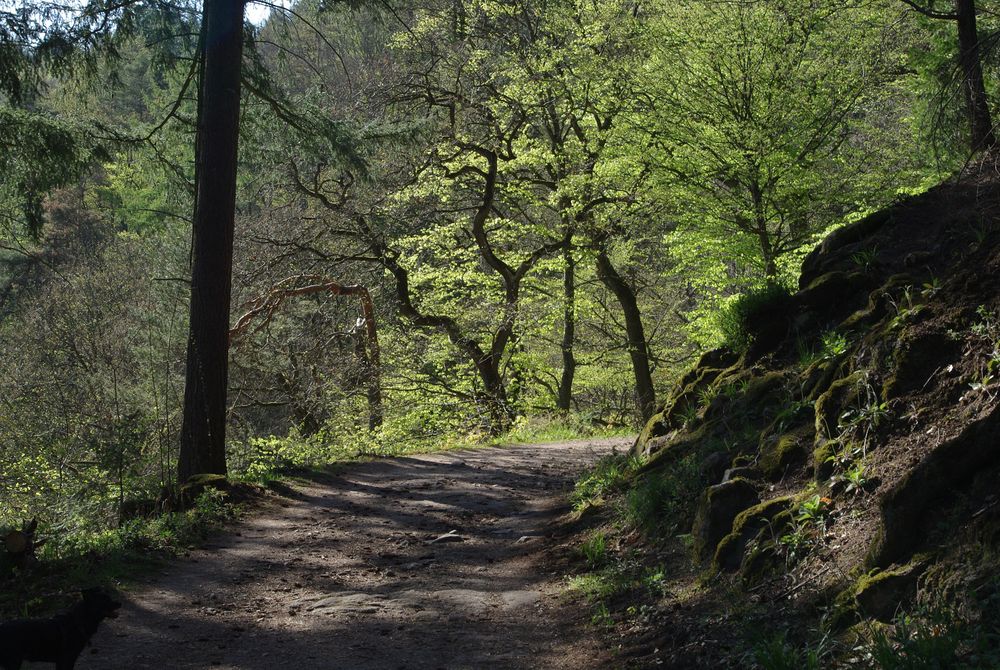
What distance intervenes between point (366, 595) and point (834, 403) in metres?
3.73

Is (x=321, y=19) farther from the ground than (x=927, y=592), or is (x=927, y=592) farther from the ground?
(x=321, y=19)

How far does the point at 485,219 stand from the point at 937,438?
17.3m

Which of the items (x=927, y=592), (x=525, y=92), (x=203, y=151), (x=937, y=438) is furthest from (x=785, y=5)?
(x=927, y=592)

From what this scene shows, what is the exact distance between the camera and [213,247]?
9766 mm

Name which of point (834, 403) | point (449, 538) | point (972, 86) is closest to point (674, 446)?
point (834, 403)

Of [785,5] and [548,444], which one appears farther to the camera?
[548,444]

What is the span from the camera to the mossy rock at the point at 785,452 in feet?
18.6

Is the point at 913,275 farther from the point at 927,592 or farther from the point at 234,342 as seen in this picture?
the point at 234,342

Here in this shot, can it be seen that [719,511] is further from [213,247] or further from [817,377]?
[213,247]

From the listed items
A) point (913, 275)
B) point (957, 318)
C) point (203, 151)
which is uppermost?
point (203, 151)

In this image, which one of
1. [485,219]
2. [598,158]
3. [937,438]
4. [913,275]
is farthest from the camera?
[485,219]

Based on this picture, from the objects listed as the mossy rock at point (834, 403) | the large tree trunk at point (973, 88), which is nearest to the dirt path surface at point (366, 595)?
the mossy rock at point (834, 403)

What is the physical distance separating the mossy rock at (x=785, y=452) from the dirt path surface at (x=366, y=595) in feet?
5.56

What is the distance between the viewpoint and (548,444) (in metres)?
17.1
